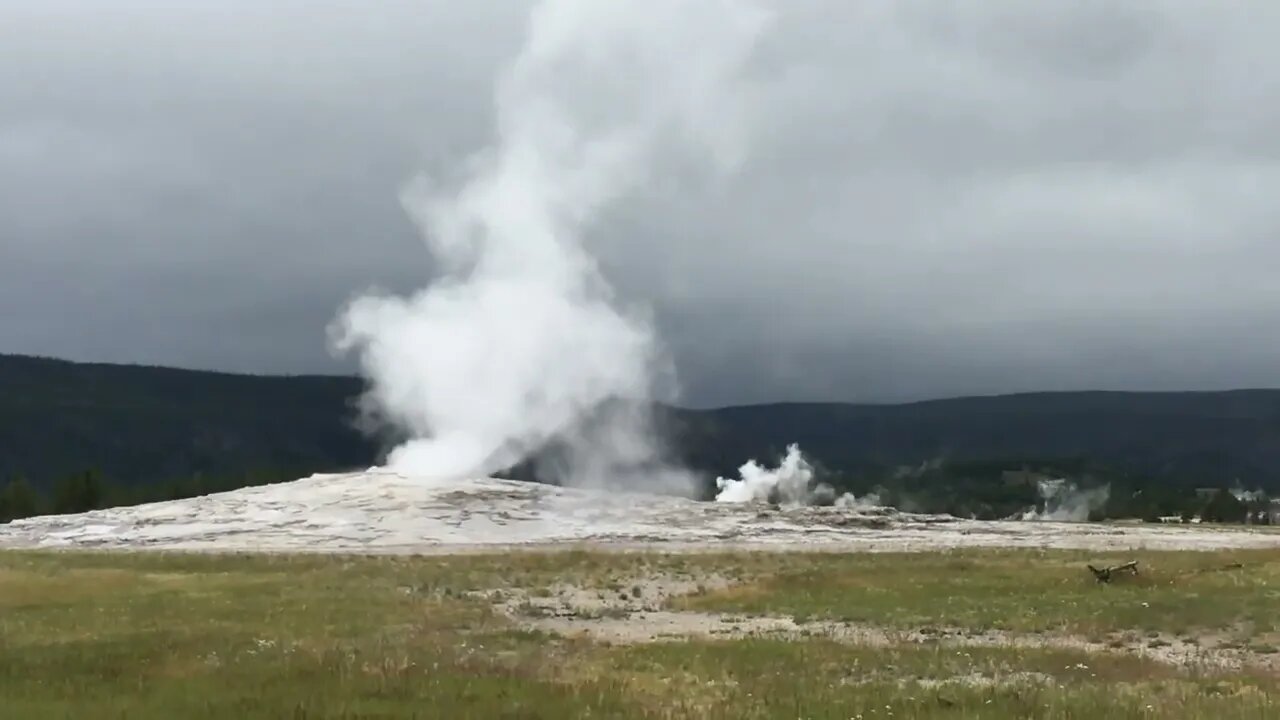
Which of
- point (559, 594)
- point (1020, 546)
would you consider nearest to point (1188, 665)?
point (559, 594)

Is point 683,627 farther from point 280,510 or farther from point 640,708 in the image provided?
point 280,510

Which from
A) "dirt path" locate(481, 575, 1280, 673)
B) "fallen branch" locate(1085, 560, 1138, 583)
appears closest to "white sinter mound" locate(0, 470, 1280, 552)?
"fallen branch" locate(1085, 560, 1138, 583)

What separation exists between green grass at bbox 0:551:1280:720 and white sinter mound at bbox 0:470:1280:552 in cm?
1942

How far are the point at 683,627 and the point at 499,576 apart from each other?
14.5 m

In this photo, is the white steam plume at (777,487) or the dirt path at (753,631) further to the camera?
the white steam plume at (777,487)

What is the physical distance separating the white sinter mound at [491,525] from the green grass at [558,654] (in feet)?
63.7

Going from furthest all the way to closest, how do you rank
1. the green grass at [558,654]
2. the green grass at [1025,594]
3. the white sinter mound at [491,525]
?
the white sinter mound at [491,525] → the green grass at [1025,594] → the green grass at [558,654]

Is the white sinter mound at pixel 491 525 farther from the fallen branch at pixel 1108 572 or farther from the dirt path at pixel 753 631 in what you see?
the dirt path at pixel 753 631

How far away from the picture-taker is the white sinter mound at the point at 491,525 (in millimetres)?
63119

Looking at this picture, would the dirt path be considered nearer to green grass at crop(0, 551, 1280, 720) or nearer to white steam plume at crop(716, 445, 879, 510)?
green grass at crop(0, 551, 1280, 720)

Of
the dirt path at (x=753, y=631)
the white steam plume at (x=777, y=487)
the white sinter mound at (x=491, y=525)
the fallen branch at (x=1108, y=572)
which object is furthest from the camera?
the white steam plume at (x=777, y=487)

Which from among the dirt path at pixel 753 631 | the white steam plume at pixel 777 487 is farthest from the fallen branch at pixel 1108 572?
the white steam plume at pixel 777 487

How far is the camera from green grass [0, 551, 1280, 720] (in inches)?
673

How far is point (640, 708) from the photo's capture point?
664 inches
